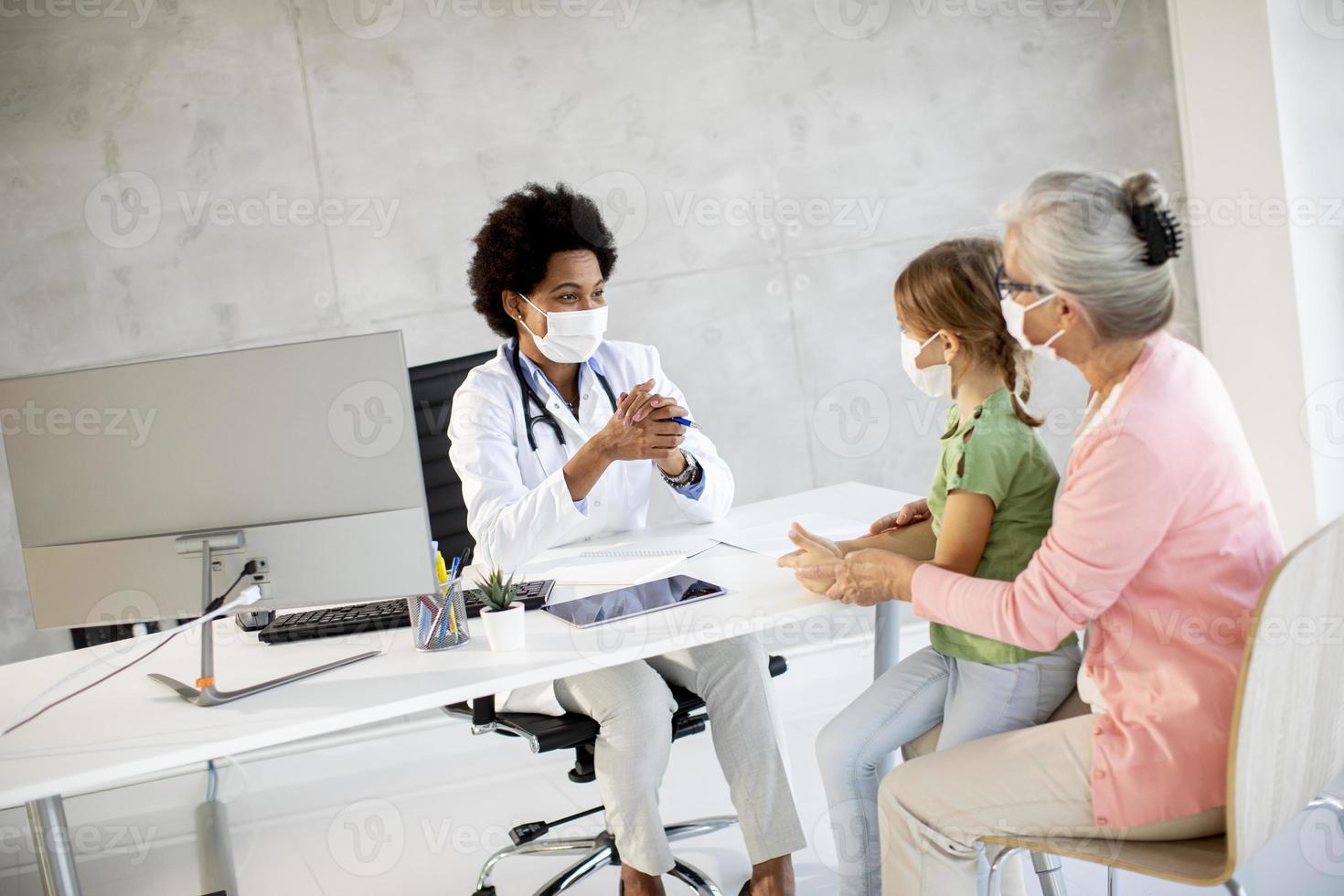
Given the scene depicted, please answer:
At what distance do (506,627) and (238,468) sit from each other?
494mm

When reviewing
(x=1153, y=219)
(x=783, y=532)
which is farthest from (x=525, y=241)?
(x=1153, y=219)

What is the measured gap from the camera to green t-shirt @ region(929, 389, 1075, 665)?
179 centimetres

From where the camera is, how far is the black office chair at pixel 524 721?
2.16 m

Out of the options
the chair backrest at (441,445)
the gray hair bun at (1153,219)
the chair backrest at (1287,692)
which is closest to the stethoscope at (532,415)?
the chair backrest at (441,445)

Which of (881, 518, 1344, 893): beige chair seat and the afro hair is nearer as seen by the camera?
(881, 518, 1344, 893): beige chair seat

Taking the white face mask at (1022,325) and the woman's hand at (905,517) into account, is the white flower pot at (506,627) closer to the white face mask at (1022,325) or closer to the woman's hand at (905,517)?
the woman's hand at (905,517)

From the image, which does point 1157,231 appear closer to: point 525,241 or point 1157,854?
point 1157,854

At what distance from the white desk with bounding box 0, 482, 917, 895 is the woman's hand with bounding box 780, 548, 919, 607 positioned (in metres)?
0.05

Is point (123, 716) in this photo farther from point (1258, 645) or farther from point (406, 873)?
point (1258, 645)

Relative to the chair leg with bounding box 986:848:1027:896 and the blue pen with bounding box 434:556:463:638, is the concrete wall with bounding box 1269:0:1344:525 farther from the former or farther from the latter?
the blue pen with bounding box 434:556:463:638

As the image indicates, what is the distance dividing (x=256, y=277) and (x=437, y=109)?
0.78m

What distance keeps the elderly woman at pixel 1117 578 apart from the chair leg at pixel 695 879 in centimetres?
80

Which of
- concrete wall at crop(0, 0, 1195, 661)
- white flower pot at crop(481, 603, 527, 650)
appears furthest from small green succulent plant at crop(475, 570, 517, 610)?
concrete wall at crop(0, 0, 1195, 661)

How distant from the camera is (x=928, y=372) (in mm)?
2021
